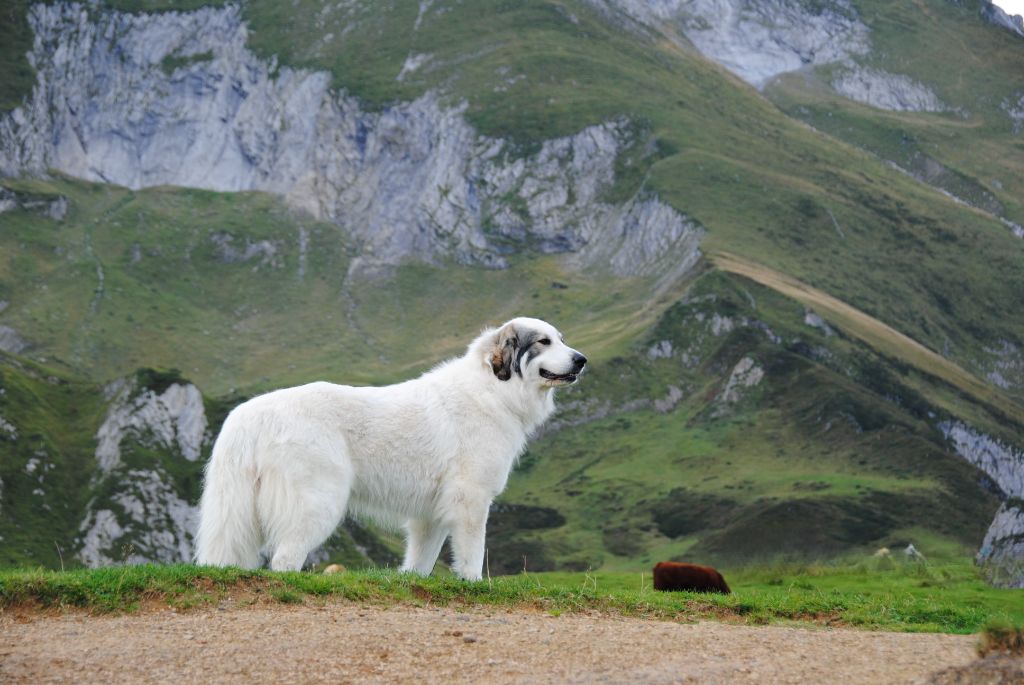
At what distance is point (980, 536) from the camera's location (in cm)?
13312

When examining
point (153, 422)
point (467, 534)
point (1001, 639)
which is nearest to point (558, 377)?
point (467, 534)

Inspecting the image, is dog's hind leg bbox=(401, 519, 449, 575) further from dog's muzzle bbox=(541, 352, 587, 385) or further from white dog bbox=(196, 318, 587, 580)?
dog's muzzle bbox=(541, 352, 587, 385)

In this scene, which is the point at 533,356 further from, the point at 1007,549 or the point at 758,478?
the point at 758,478

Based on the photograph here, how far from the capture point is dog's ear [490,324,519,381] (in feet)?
62.4

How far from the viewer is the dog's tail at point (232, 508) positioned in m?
17.0

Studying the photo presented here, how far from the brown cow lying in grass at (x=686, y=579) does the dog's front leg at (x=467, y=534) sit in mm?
10884

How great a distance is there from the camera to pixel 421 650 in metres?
13.4

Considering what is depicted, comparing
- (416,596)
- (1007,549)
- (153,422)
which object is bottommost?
(153,422)

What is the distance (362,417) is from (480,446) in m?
1.81

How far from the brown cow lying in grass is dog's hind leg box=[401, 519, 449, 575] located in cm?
1039

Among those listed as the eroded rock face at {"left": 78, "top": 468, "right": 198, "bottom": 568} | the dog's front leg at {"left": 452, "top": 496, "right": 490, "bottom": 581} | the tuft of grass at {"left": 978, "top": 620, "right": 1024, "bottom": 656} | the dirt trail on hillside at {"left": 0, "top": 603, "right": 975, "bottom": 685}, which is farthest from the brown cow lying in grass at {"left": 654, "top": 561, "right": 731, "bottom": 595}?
the eroded rock face at {"left": 78, "top": 468, "right": 198, "bottom": 568}

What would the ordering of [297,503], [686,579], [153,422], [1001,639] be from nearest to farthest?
[1001,639] < [297,503] < [686,579] < [153,422]

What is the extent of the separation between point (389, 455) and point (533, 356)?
2768 mm

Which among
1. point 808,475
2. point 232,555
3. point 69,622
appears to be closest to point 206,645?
point 69,622
